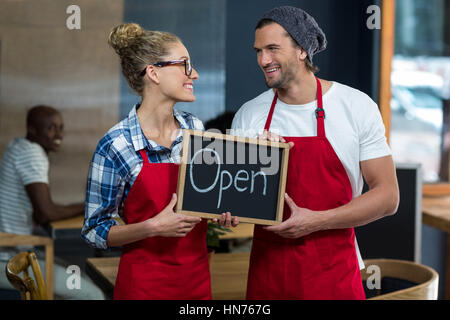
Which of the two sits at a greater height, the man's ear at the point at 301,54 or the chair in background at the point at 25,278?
the man's ear at the point at 301,54

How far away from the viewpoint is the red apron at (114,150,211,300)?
161 centimetres

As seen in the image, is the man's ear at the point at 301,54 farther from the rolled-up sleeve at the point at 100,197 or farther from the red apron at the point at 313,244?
the rolled-up sleeve at the point at 100,197

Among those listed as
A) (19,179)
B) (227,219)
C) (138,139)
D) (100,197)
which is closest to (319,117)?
(227,219)

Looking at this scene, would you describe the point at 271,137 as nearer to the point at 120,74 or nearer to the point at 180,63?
the point at 180,63

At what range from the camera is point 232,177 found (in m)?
1.58

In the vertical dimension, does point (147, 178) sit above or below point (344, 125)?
below

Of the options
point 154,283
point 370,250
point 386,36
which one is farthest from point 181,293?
point 386,36

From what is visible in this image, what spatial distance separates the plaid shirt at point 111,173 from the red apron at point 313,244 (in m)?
0.40

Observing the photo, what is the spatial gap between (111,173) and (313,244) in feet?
2.05

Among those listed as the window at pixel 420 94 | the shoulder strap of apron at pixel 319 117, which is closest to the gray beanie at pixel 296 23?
the shoulder strap of apron at pixel 319 117

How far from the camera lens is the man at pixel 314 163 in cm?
166

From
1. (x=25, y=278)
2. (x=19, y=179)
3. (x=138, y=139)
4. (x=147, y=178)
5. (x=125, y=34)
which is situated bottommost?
(x=25, y=278)

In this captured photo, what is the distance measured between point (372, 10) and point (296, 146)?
819 mm

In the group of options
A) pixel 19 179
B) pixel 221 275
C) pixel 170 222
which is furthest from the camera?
pixel 19 179
